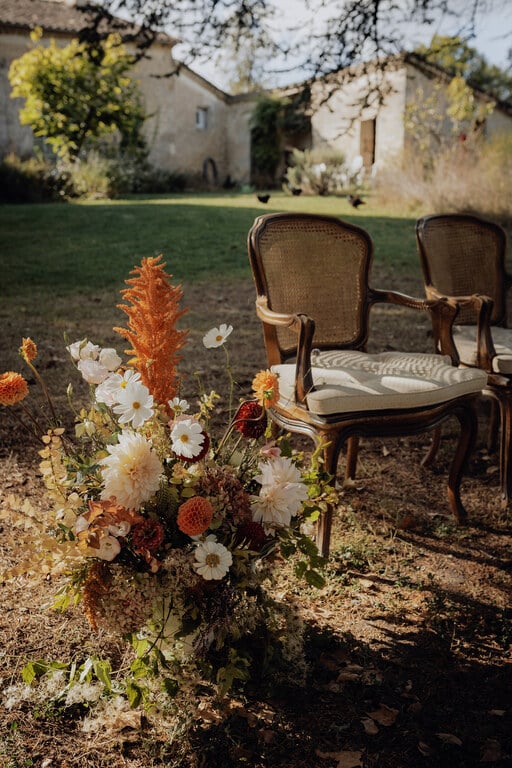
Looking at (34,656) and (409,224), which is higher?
(409,224)

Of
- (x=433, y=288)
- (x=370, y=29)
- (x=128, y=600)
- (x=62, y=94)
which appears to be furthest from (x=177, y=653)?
(x=62, y=94)

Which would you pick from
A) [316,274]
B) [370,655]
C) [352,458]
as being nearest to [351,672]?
[370,655]

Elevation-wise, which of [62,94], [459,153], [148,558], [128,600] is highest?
[62,94]

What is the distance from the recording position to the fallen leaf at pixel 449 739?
6.63 feet

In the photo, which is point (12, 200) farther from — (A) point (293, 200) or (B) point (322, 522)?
(B) point (322, 522)

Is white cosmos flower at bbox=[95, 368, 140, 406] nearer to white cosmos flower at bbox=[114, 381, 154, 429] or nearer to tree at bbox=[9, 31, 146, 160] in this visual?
white cosmos flower at bbox=[114, 381, 154, 429]

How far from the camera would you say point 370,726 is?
81.7 inches

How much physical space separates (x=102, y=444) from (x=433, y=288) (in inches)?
98.6

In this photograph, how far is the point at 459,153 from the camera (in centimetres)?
1357

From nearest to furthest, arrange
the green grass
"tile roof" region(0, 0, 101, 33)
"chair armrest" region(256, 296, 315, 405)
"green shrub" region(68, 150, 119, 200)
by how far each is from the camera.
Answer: "chair armrest" region(256, 296, 315, 405) < the green grass < "green shrub" region(68, 150, 119, 200) < "tile roof" region(0, 0, 101, 33)

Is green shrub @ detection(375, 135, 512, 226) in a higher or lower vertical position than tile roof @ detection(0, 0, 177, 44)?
lower

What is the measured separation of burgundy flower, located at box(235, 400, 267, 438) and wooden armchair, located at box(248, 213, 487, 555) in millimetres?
778

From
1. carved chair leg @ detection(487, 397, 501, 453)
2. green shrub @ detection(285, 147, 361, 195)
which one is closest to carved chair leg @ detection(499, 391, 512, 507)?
carved chair leg @ detection(487, 397, 501, 453)

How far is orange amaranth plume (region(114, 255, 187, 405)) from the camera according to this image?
6.34 ft
